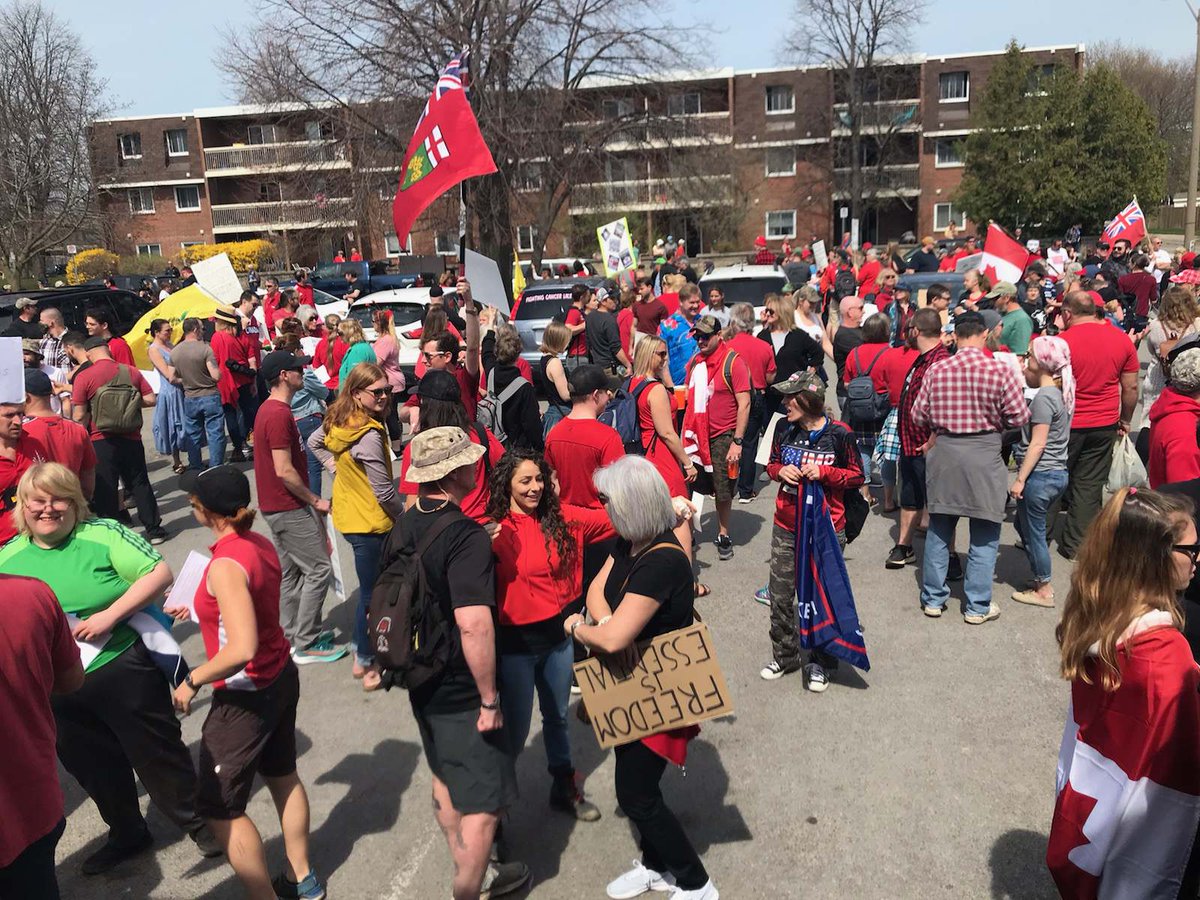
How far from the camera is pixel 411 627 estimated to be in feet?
10.4

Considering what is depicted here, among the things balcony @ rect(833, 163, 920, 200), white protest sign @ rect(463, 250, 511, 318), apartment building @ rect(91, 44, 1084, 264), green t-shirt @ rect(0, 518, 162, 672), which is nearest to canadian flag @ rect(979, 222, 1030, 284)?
white protest sign @ rect(463, 250, 511, 318)

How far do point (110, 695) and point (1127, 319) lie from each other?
14.6m

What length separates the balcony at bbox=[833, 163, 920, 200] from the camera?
4734cm

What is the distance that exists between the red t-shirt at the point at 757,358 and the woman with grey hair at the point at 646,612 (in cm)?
470

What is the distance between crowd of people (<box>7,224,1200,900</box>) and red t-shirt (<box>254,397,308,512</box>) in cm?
2

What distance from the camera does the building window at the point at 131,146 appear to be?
2124 inches

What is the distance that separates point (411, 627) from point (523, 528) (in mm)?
717

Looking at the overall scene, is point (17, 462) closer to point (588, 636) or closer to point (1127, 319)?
point (588, 636)

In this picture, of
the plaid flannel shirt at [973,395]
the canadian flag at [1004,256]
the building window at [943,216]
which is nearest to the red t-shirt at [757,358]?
the plaid flannel shirt at [973,395]

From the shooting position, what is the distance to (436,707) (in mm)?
3283

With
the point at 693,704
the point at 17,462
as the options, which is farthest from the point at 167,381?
the point at 693,704

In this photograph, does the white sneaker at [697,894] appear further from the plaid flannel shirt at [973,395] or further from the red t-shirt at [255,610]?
the plaid flannel shirt at [973,395]

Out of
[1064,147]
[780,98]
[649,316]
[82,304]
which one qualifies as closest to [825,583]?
[649,316]

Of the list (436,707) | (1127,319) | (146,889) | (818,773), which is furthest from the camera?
(1127,319)
